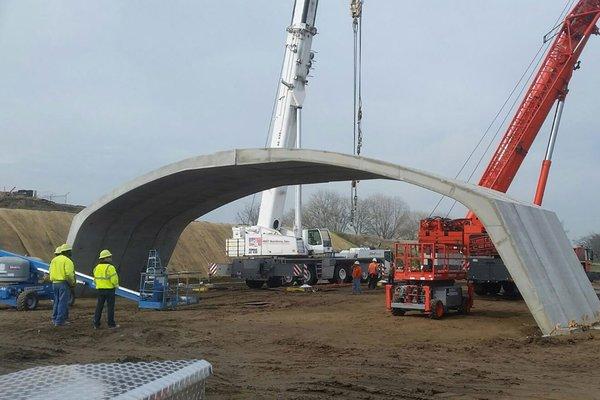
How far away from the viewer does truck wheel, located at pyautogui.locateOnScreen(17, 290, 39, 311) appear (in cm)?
1598

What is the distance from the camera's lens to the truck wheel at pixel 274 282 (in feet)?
90.5

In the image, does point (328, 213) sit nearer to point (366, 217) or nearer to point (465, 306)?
point (366, 217)

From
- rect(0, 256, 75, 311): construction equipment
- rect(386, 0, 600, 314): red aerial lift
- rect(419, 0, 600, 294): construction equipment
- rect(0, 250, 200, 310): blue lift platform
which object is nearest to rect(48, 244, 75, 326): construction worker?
rect(0, 250, 200, 310): blue lift platform

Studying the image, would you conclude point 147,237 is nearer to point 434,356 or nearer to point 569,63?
point 434,356

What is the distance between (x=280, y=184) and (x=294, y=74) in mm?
5802

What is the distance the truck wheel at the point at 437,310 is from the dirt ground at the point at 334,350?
34 centimetres

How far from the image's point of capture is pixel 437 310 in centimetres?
1600

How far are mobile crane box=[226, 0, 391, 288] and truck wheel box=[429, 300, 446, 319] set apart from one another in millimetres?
10219

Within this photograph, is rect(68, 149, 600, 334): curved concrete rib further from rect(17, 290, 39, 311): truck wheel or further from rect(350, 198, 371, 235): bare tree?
rect(350, 198, 371, 235): bare tree

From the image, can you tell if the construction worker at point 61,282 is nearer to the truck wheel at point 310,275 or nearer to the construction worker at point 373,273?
the construction worker at point 373,273

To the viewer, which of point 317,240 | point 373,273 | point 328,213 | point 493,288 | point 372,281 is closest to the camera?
point 493,288

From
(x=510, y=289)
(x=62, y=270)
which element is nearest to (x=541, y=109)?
(x=510, y=289)

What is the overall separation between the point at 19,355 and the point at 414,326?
28.7 ft

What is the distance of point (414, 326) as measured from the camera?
14570 millimetres
